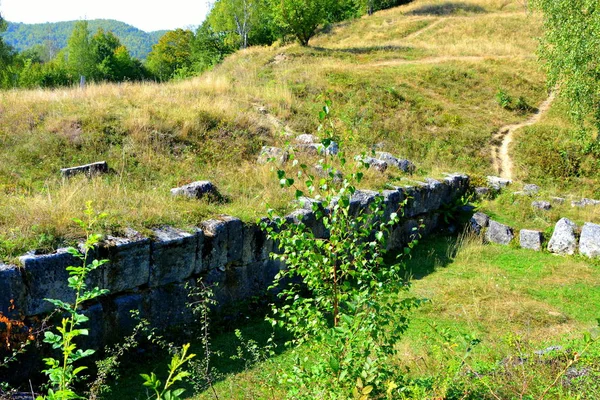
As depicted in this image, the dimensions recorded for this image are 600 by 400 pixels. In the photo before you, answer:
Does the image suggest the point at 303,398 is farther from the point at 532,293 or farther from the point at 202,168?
the point at 202,168

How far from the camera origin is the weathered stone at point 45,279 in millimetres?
5641

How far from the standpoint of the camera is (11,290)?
18.0 feet

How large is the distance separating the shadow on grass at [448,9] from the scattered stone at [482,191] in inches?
1469

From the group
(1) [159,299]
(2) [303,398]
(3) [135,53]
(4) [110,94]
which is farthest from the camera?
(3) [135,53]

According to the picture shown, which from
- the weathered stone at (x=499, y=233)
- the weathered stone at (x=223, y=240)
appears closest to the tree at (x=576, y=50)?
the weathered stone at (x=499, y=233)

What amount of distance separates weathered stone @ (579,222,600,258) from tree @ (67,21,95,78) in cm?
4943

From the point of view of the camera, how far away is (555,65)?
17.6m

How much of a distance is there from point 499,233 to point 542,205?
2.00m

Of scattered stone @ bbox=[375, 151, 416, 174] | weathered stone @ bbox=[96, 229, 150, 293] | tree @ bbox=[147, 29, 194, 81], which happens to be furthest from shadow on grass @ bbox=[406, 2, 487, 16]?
weathered stone @ bbox=[96, 229, 150, 293]

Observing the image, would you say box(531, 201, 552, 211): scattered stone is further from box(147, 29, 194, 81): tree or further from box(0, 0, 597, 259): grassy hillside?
box(147, 29, 194, 81): tree

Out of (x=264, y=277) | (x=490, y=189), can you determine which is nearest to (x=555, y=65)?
(x=490, y=189)

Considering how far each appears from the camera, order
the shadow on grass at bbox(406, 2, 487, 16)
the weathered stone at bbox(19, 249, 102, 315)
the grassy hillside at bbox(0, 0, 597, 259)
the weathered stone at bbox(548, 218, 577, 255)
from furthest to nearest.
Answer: the shadow on grass at bbox(406, 2, 487, 16) < the weathered stone at bbox(548, 218, 577, 255) < the grassy hillside at bbox(0, 0, 597, 259) < the weathered stone at bbox(19, 249, 102, 315)

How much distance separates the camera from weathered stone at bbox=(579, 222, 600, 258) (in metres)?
11.2

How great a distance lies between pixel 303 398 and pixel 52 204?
15.0 feet
